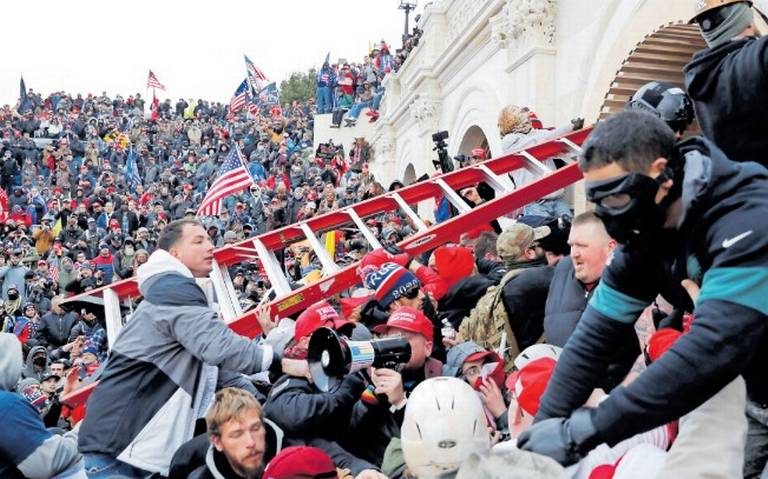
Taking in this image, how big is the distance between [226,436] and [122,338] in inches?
37.9

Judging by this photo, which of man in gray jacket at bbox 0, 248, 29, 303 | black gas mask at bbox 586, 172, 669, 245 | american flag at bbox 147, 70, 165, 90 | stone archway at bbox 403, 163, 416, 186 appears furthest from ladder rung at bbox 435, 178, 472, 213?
american flag at bbox 147, 70, 165, 90

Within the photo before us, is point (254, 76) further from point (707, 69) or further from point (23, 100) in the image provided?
point (707, 69)

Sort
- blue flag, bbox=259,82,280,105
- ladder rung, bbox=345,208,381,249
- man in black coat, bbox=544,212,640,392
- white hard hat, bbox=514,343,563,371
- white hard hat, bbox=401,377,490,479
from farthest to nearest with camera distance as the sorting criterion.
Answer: blue flag, bbox=259,82,280,105 → ladder rung, bbox=345,208,381,249 → man in black coat, bbox=544,212,640,392 → white hard hat, bbox=514,343,563,371 → white hard hat, bbox=401,377,490,479

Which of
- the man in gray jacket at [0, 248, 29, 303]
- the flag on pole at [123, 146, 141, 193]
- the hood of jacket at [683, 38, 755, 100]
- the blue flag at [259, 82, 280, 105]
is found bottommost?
the man in gray jacket at [0, 248, 29, 303]

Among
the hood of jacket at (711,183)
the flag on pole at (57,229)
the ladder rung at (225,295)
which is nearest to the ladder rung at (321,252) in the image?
the ladder rung at (225,295)

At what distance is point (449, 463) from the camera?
2318 millimetres

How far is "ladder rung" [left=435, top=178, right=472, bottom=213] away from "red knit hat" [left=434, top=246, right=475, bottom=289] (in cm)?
107

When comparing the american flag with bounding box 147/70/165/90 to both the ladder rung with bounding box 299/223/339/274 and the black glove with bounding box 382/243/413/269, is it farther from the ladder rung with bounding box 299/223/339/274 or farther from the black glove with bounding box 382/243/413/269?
the black glove with bounding box 382/243/413/269

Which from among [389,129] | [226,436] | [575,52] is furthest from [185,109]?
[226,436]

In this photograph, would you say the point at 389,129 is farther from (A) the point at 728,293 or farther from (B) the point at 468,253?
(A) the point at 728,293

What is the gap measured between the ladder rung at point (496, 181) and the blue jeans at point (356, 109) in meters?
20.9

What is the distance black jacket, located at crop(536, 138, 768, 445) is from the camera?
1578 millimetres

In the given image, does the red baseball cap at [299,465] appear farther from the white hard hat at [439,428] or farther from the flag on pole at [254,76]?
the flag on pole at [254,76]

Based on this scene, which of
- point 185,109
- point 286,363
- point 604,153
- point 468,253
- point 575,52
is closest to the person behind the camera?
point 604,153
